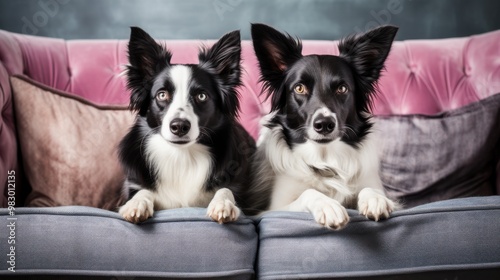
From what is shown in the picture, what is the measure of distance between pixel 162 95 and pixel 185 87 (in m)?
0.11

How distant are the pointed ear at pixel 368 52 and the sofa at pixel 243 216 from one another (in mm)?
326

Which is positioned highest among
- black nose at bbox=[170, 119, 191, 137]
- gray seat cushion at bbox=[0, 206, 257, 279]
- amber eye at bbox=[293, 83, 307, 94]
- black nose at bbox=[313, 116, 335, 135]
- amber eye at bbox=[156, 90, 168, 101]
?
amber eye at bbox=[293, 83, 307, 94]

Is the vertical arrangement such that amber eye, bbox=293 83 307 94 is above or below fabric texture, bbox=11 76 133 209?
above

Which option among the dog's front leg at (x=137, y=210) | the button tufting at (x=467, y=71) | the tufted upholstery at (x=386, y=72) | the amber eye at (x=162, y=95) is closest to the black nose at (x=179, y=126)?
the amber eye at (x=162, y=95)

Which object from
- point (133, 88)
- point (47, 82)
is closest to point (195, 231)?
point (133, 88)

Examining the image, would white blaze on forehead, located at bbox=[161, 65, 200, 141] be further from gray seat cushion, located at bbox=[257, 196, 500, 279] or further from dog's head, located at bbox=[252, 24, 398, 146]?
gray seat cushion, located at bbox=[257, 196, 500, 279]

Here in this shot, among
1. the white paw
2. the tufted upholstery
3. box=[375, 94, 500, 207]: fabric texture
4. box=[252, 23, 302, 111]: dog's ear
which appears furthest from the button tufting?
the white paw

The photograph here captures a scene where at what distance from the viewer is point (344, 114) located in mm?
2123

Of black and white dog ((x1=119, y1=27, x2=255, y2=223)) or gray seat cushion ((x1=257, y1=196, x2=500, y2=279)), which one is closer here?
gray seat cushion ((x1=257, y1=196, x2=500, y2=279))

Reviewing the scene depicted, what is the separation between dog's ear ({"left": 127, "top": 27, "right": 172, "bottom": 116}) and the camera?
7.09 feet

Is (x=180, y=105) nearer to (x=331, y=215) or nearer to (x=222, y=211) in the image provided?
(x=222, y=211)

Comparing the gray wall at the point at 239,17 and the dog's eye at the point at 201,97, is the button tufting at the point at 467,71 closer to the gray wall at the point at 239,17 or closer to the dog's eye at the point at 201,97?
the gray wall at the point at 239,17

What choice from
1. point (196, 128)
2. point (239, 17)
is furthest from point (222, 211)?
point (239, 17)

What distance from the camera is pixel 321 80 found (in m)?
2.08
